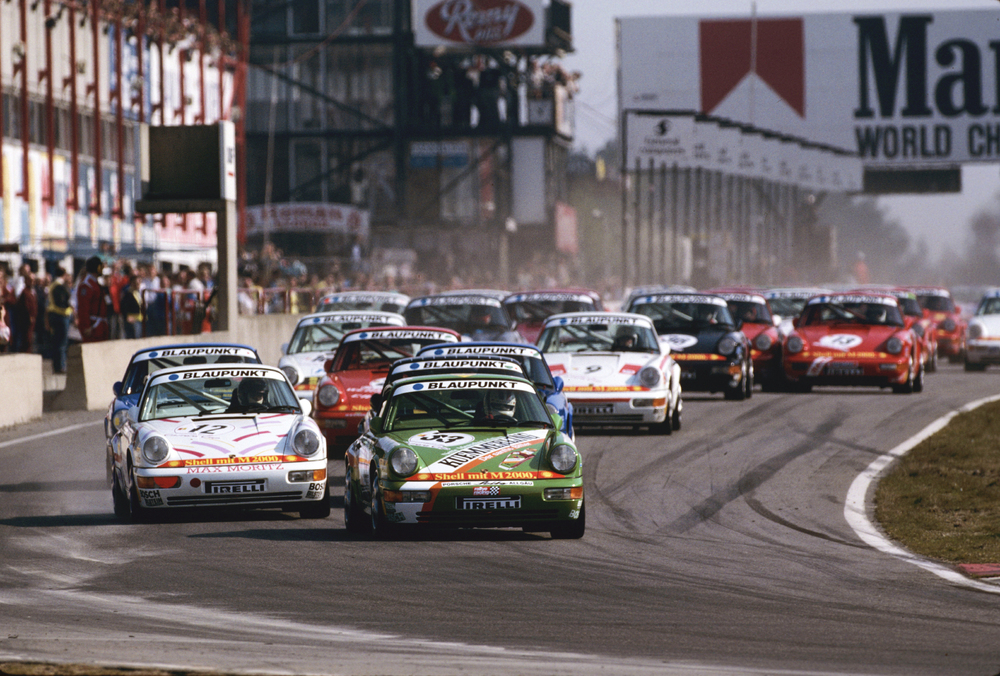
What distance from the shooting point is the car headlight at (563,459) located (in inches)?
418

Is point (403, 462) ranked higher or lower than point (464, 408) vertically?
lower

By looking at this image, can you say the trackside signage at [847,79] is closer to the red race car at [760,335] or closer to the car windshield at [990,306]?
the car windshield at [990,306]

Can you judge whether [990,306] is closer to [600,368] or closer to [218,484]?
[600,368]

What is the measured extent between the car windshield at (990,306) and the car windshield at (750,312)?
5.75 metres

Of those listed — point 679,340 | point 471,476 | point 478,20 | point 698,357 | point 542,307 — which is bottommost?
point 471,476

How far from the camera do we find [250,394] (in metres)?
12.6

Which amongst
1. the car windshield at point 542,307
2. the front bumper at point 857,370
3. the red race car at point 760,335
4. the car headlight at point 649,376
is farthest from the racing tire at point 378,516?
the car windshield at point 542,307

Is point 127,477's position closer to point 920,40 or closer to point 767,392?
point 767,392

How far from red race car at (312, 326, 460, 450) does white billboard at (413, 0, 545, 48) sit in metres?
46.8

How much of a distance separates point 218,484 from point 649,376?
22.6 ft

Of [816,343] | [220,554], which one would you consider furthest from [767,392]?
[220,554]

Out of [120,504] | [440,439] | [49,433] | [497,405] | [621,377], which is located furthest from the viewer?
[49,433]

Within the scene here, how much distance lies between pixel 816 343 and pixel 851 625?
14.9 metres

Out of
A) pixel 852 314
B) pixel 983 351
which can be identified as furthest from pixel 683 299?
pixel 983 351
